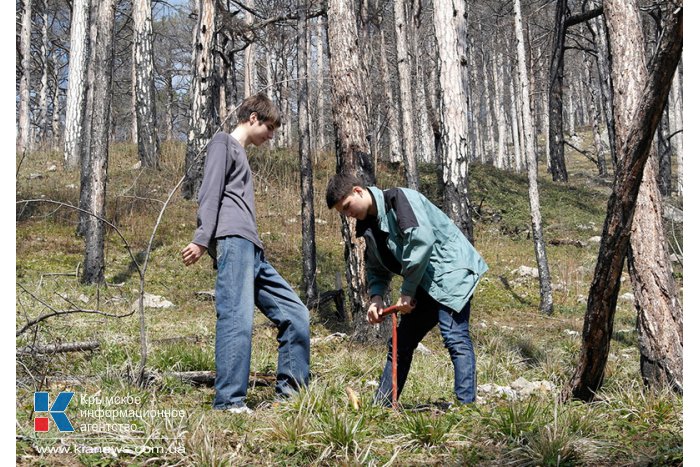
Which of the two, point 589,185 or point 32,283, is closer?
point 32,283

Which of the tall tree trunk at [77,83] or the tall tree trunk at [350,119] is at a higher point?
the tall tree trunk at [77,83]

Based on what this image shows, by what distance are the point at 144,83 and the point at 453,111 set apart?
32.6ft

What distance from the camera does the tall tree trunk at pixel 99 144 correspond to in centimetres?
910

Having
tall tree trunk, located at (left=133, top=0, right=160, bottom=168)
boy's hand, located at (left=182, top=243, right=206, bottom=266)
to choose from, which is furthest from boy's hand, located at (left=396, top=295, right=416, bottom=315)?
tall tree trunk, located at (left=133, top=0, right=160, bottom=168)

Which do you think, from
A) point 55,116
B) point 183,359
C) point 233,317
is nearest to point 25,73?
point 55,116

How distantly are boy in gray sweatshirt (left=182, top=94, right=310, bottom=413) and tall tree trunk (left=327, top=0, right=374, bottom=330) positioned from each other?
2.76 m

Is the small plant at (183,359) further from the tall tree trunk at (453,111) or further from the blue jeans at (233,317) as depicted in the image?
the tall tree trunk at (453,111)

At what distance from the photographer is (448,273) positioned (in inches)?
148

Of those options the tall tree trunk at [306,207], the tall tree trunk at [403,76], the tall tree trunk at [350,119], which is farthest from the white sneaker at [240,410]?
the tall tree trunk at [403,76]

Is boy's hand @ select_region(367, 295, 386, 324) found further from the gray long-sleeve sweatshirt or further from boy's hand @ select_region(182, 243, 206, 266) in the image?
boy's hand @ select_region(182, 243, 206, 266)

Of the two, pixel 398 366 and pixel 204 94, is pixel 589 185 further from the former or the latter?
pixel 398 366

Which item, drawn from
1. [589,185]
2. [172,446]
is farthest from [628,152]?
[589,185]

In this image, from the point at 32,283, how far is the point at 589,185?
1982 centimetres

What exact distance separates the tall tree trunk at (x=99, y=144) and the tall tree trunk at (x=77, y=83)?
292 inches
